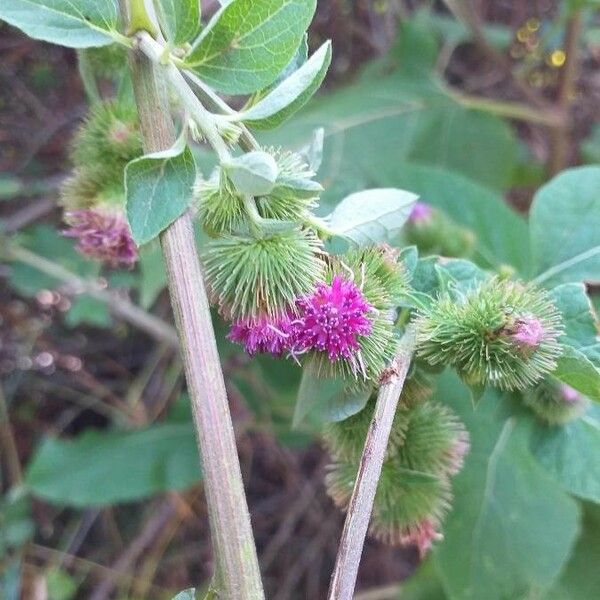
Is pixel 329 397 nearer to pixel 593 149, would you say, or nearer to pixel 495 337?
pixel 495 337

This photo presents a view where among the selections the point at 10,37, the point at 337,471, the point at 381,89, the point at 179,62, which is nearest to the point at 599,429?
the point at 337,471

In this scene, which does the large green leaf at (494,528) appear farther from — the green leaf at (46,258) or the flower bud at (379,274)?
the green leaf at (46,258)

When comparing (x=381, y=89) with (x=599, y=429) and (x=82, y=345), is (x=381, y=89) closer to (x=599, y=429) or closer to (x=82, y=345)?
(x=82, y=345)

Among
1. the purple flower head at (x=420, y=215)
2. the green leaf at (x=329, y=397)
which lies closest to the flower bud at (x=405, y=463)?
the green leaf at (x=329, y=397)

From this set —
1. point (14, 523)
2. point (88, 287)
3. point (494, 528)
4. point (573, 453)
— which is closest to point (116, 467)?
point (14, 523)

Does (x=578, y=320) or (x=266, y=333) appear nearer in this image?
(x=266, y=333)

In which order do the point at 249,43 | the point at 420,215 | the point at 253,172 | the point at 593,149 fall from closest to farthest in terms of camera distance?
the point at 253,172 → the point at 249,43 → the point at 420,215 → the point at 593,149
